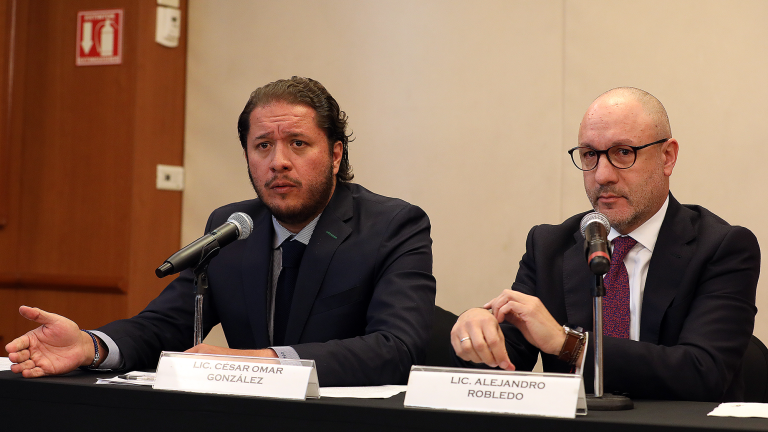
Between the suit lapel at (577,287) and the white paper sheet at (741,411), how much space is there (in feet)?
2.26

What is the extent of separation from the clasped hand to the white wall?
5.87 feet

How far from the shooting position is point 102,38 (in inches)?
148

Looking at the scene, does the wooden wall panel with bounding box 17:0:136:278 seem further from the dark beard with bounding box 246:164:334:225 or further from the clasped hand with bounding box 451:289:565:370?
the clasped hand with bounding box 451:289:565:370

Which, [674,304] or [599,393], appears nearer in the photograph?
[599,393]

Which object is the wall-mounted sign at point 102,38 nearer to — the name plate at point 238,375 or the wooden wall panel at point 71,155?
the wooden wall panel at point 71,155

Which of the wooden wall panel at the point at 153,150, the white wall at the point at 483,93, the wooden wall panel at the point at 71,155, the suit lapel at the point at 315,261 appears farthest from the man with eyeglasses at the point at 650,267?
the wooden wall panel at the point at 71,155

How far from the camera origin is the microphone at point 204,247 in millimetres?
1592

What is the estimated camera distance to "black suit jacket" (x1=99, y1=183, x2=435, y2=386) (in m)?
2.04

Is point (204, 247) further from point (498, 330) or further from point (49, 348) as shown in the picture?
point (498, 330)

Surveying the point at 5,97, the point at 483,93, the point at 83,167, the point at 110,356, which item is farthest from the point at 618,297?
the point at 5,97

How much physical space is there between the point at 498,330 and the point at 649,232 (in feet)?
2.19

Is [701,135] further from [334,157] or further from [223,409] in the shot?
[223,409]

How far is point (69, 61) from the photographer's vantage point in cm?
384

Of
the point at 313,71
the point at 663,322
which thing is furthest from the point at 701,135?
the point at 313,71
